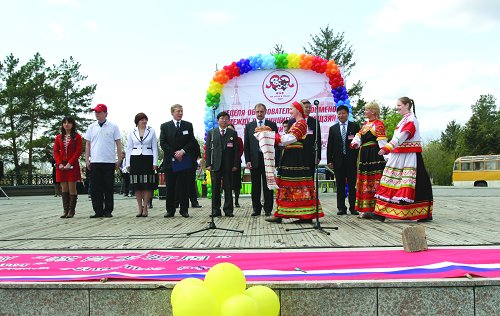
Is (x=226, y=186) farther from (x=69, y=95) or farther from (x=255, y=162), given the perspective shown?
(x=69, y=95)

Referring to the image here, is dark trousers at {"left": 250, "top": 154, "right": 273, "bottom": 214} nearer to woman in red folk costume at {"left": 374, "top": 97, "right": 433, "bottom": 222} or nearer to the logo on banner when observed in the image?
woman in red folk costume at {"left": 374, "top": 97, "right": 433, "bottom": 222}

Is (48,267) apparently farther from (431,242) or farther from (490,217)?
(490,217)

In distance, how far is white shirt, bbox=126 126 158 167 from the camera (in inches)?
363

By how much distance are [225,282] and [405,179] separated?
5.16 metres

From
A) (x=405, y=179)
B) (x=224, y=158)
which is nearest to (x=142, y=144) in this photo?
(x=224, y=158)

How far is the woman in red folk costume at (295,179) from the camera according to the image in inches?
296

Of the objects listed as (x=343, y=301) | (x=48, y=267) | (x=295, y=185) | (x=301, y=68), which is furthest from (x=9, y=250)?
(x=301, y=68)

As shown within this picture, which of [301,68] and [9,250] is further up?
[301,68]

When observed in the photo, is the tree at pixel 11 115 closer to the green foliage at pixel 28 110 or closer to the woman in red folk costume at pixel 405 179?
the green foliage at pixel 28 110

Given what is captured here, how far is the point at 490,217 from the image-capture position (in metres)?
8.01

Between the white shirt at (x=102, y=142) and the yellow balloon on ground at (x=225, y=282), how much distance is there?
6.61 metres

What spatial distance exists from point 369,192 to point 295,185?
1.44 metres

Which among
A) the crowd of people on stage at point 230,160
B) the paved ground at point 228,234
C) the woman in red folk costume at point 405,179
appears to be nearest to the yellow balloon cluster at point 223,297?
the paved ground at point 228,234

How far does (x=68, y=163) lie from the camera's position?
9039mm
